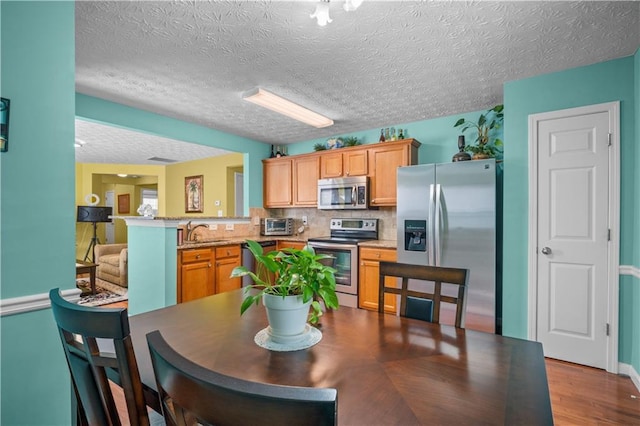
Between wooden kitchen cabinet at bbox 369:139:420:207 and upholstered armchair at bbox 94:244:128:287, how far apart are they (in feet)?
13.4

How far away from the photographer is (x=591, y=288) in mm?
2455

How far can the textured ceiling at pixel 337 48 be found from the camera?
1782mm

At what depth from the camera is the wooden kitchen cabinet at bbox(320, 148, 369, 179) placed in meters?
4.08

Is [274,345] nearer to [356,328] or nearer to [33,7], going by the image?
[356,328]

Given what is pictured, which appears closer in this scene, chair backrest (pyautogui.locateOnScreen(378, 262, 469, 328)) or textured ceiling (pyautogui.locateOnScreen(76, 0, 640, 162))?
chair backrest (pyautogui.locateOnScreen(378, 262, 469, 328))

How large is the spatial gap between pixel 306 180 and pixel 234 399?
4260 mm

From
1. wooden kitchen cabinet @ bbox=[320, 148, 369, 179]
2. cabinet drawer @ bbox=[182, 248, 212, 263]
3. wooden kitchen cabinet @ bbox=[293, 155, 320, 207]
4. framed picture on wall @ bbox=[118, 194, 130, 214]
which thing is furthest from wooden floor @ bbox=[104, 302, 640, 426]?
framed picture on wall @ bbox=[118, 194, 130, 214]

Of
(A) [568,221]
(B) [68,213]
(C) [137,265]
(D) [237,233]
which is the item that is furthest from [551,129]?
(C) [137,265]

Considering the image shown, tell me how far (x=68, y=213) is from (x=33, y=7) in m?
0.88

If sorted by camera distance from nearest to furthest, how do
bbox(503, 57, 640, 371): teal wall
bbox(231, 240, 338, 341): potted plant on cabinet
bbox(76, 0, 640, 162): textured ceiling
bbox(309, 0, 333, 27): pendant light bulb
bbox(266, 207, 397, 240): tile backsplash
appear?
bbox(231, 240, 338, 341): potted plant on cabinet < bbox(309, 0, 333, 27): pendant light bulb < bbox(76, 0, 640, 162): textured ceiling < bbox(503, 57, 640, 371): teal wall < bbox(266, 207, 397, 240): tile backsplash

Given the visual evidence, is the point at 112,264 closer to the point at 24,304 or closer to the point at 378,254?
the point at 378,254

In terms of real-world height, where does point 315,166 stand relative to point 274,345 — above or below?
above

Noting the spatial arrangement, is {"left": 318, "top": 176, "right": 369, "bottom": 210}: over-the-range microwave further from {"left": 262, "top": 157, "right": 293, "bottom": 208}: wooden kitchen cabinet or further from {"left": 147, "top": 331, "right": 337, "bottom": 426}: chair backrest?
{"left": 147, "top": 331, "right": 337, "bottom": 426}: chair backrest

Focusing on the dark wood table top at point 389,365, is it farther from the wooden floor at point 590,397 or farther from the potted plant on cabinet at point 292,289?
the wooden floor at point 590,397
